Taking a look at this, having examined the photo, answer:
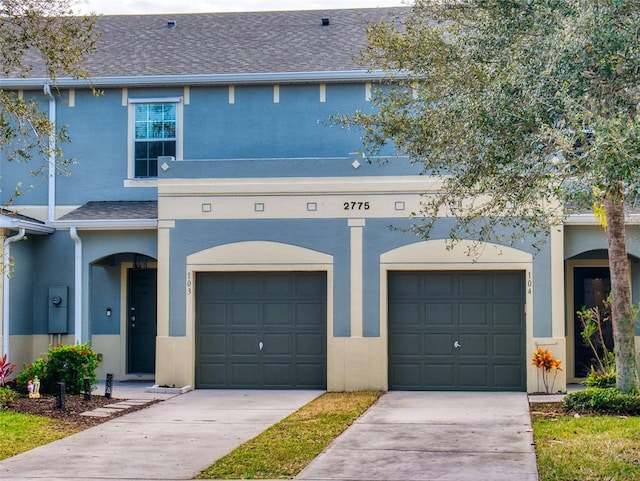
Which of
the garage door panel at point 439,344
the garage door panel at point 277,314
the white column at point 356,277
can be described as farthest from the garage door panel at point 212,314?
the garage door panel at point 439,344

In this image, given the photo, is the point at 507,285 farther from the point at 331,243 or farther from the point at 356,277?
the point at 331,243

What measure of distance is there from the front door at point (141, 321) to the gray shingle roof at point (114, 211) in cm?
149

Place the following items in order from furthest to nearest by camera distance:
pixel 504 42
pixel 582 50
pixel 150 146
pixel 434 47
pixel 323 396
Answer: pixel 150 146, pixel 323 396, pixel 434 47, pixel 504 42, pixel 582 50

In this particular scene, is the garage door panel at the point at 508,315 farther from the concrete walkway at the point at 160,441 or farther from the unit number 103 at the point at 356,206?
the concrete walkway at the point at 160,441

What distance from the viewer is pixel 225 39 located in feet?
73.2

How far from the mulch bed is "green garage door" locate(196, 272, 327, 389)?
2.20 meters

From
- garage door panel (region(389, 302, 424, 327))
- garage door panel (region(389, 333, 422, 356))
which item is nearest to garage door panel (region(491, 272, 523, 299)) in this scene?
garage door panel (region(389, 302, 424, 327))

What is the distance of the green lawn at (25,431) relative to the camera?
479 inches

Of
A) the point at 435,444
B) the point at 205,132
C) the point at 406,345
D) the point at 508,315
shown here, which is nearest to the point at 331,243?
the point at 406,345

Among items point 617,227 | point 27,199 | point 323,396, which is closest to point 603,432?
point 617,227

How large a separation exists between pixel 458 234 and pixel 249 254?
3.87 metres

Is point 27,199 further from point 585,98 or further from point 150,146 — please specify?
point 585,98

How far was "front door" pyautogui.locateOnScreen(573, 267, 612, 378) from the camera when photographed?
19.9 meters

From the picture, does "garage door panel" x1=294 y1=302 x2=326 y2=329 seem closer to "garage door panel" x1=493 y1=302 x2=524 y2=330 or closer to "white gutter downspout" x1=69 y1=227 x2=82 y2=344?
"garage door panel" x1=493 y1=302 x2=524 y2=330
